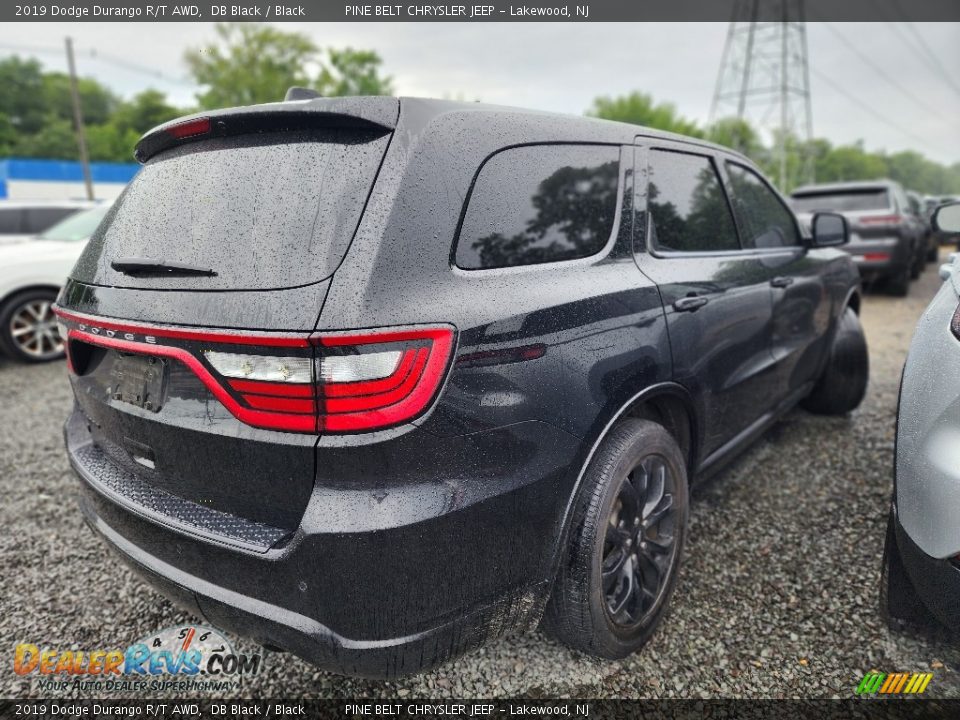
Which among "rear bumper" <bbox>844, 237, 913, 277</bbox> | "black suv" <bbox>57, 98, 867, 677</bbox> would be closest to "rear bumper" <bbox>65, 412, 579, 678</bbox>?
"black suv" <bbox>57, 98, 867, 677</bbox>

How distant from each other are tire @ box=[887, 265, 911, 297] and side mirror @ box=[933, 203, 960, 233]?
795 centimetres

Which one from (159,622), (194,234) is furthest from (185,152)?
(159,622)

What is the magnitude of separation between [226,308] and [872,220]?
10333 millimetres

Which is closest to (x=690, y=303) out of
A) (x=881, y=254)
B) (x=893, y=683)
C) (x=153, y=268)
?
(x=893, y=683)

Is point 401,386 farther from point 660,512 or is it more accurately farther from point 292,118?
point 660,512

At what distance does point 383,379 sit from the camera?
137 cm

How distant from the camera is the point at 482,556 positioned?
1527 mm

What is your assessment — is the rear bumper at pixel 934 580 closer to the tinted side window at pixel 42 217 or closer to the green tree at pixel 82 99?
the tinted side window at pixel 42 217

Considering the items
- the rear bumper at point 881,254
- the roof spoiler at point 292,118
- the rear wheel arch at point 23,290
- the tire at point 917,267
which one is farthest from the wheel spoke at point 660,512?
the tire at point 917,267

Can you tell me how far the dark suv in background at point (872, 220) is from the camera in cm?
917

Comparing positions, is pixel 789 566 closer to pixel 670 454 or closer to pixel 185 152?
pixel 670 454

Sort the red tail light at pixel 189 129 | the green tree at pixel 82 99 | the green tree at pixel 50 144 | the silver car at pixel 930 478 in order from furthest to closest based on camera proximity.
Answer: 1. the green tree at pixel 82 99
2. the green tree at pixel 50 144
3. the red tail light at pixel 189 129
4. the silver car at pixel 930 478

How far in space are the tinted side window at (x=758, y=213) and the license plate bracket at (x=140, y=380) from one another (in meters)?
2.56

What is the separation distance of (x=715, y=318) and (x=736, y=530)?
1.10 metres
